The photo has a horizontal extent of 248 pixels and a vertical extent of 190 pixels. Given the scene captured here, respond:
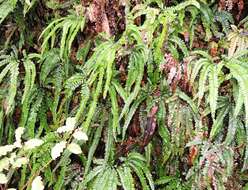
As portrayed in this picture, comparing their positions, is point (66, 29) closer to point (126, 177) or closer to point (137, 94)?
point (137, 94)

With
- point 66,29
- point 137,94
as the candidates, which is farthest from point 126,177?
point 66,29

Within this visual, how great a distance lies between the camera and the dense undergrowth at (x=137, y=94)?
219cm

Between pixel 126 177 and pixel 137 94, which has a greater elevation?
pixel 137 94

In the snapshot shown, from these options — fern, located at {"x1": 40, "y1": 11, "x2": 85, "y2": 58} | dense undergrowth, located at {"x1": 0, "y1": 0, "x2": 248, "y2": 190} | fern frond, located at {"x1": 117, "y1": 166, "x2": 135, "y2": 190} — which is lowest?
fern frond, located at {"x1": 117, "y1": 166, "x2": 135, "y2": 190}

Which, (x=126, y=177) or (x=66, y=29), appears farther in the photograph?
(x=66, y=29)

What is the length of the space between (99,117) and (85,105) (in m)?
0.13

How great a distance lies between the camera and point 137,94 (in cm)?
229

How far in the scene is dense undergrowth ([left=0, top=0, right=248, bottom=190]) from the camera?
2.19 meters

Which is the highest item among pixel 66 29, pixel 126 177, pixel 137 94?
pixel 66 29

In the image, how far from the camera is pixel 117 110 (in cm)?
227

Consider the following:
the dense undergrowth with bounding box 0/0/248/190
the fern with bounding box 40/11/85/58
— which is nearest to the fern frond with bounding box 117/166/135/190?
the dense undergrowth with bounding box 0/0/248/190

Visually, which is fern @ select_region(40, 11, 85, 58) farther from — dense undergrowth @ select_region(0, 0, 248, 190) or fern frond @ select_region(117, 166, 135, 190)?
fern frond @ select_region(117, 166, 135, 190)

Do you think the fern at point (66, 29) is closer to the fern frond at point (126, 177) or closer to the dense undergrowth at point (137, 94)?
the dense undergrowth at point (137, 94)

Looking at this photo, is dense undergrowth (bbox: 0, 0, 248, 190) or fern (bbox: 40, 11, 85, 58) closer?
dense undergrowth (bbox: 0, 0, 248, 190)
